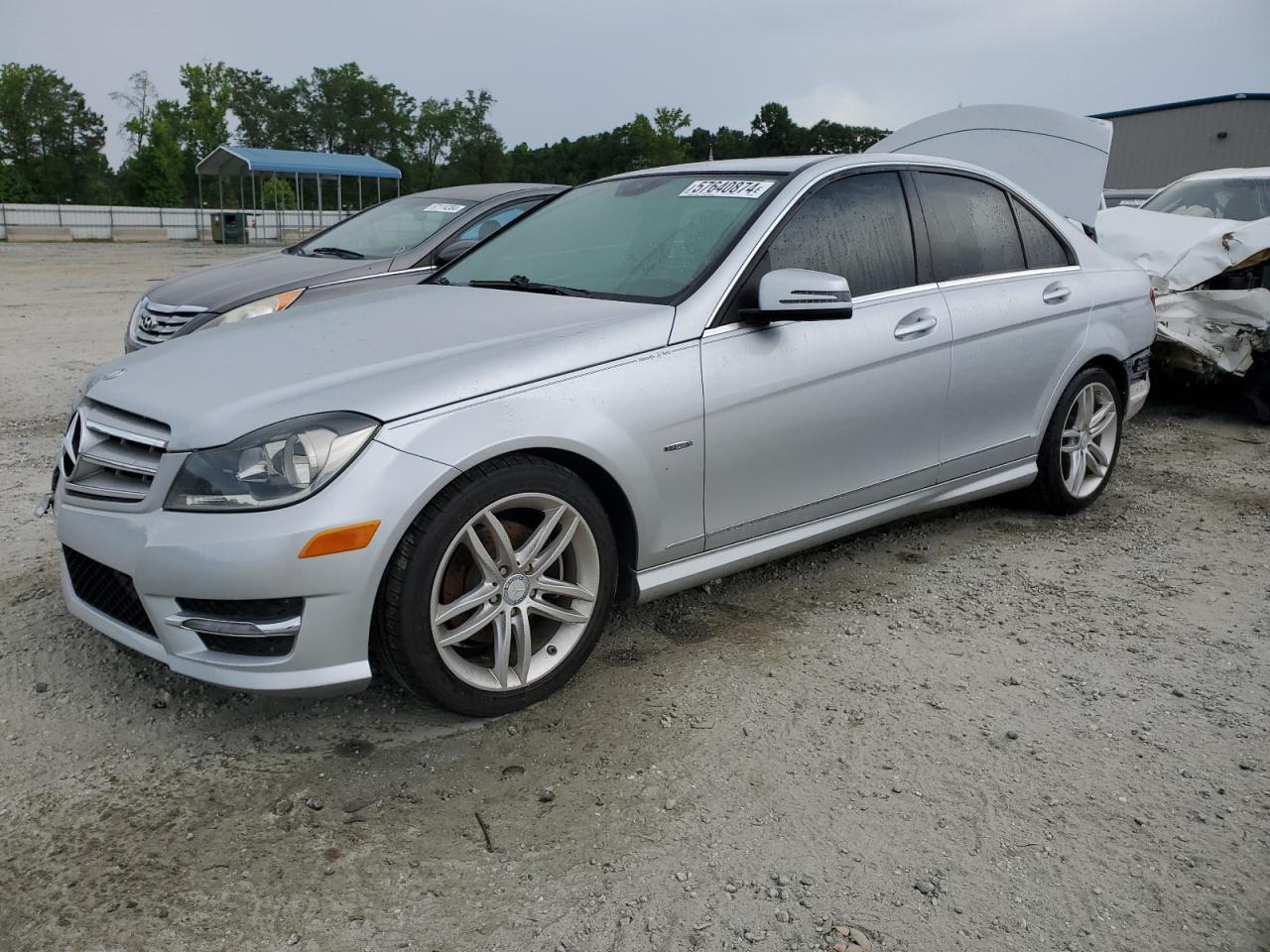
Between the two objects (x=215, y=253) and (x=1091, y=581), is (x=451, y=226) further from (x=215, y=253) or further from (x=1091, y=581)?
(x=215, y=253)

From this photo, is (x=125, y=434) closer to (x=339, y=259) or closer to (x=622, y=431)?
(x=622, y=431)

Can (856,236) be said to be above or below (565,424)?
above

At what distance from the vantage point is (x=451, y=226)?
24.2ft

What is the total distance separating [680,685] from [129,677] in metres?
1.73

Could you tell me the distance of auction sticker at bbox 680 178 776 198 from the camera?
12.9ft

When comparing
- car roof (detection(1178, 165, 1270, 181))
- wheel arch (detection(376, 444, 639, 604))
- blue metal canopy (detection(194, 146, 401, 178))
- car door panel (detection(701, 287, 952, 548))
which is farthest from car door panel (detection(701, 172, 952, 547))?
blue metal canopy (detection(194, 146, 401, 178))

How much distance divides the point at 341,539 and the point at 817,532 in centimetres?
183

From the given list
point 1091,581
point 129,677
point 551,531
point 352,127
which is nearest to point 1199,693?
point 1091,581

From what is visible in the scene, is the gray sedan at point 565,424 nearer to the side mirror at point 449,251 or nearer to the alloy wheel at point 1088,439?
the alloy wheel at point 1088,439

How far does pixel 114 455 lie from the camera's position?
10.0ft

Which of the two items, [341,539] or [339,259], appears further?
[339,259]

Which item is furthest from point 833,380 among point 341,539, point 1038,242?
point 341,539

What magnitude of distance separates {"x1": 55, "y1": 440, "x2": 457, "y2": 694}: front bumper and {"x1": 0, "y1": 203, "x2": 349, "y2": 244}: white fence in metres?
33.1

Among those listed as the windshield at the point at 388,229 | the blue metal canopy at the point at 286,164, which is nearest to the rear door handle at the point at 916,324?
the windshield at the point at 388,229
